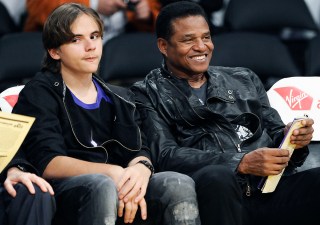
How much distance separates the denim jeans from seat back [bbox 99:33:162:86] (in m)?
1.28

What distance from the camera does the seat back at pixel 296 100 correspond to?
3.88 metres

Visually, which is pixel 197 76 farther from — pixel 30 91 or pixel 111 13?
pixel 111 13

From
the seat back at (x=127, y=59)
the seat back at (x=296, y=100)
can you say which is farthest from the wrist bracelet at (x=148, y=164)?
the seat back at (x=127, y=59)

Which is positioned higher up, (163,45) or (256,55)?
(163,45)

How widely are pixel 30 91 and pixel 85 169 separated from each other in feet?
1.18

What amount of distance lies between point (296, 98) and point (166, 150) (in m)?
0.69

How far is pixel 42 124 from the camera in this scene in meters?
3.21

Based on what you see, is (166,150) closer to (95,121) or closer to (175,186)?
(95,121)

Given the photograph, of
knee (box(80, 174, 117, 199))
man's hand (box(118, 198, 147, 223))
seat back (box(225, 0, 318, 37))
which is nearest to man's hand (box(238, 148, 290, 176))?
man's hand (box(118, 198, 147, 223))

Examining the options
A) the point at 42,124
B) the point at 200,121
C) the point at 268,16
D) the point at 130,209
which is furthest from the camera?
the point at 268,16

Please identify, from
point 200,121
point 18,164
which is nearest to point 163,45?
point 200,121

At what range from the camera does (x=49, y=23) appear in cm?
333

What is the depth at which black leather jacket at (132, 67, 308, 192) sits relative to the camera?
350cm

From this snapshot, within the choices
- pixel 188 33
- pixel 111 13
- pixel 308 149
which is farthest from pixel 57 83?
pixel 111 13
